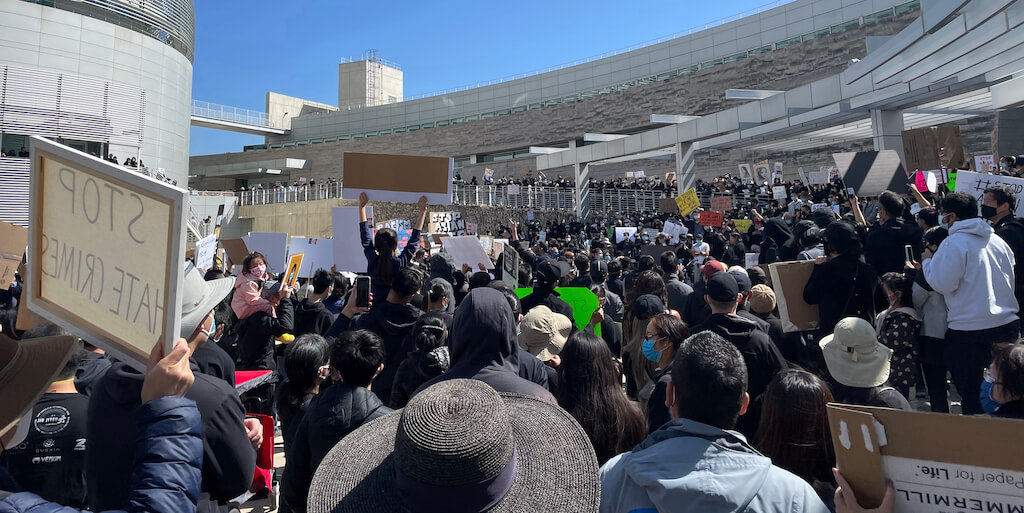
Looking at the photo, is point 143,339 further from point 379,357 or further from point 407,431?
point 379,357

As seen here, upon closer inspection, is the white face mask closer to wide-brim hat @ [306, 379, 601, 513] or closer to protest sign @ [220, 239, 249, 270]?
wide-brim hat @ [306, 379, 601, 513]

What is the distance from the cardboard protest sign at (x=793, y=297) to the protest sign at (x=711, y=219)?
7.75 metres

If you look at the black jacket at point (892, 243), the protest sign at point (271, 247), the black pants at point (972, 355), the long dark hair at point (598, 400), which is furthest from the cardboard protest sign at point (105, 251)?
the protest sign at point (271, 247)

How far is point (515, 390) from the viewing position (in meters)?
2.49

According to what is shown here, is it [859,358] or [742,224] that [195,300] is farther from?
[742,224]

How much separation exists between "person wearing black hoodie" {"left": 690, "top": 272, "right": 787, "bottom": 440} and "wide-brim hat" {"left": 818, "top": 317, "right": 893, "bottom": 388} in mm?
372

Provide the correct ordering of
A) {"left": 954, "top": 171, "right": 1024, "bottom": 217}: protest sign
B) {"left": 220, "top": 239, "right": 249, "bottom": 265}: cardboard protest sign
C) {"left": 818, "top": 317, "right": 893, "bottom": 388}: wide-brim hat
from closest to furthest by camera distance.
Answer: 1. {"left": 818, "top": 317, "right": 893, "bottom": 388}: wide-brim hat
2. {"left": 954, "top": 171, "right": 1024, "bottom": 217}: protest sign
3. {"left": 220, "top": 239, "right": 249, "bottom": 265}: cardboard protest sign

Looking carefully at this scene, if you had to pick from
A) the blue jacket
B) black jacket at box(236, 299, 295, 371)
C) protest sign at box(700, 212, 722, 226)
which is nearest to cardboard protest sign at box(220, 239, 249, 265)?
black jacket at box(236, 299, 295, 371)

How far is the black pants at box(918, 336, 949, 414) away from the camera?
4.95 metres

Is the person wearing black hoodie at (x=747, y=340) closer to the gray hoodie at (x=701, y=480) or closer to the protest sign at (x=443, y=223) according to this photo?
the gray hoodie at (x=701, y=480)

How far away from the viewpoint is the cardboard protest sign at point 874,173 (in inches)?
299

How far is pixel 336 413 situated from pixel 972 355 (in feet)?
15.2

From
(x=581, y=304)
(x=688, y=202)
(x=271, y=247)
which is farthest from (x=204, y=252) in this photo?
(x=688, y=202)

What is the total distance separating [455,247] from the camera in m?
7.89
